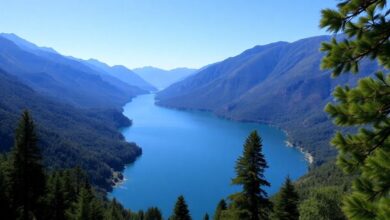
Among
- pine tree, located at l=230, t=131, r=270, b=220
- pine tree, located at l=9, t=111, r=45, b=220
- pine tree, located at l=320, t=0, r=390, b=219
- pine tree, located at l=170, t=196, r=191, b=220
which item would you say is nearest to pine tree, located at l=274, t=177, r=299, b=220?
pine tree, located at l=230, t=131, r=270, b=220

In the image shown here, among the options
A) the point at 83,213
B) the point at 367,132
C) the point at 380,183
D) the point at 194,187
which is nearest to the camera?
the point at 380,183

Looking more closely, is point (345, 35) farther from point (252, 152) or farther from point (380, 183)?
point (252, 152)

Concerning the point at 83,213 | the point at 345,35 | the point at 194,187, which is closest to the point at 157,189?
the point at 194,187

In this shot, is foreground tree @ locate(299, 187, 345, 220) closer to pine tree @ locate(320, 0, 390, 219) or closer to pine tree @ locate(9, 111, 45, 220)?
pine tree @ locate(9, 111, 45, 220)

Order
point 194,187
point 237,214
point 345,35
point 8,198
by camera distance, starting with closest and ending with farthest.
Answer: point 345,35, point 237,214, point 8,198, point 194,187

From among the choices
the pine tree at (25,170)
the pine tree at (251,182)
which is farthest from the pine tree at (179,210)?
the pine tree at (251,182)

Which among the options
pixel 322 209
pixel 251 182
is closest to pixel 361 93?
pixel 251 182

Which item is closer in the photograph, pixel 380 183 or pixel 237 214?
pixel 380 183
